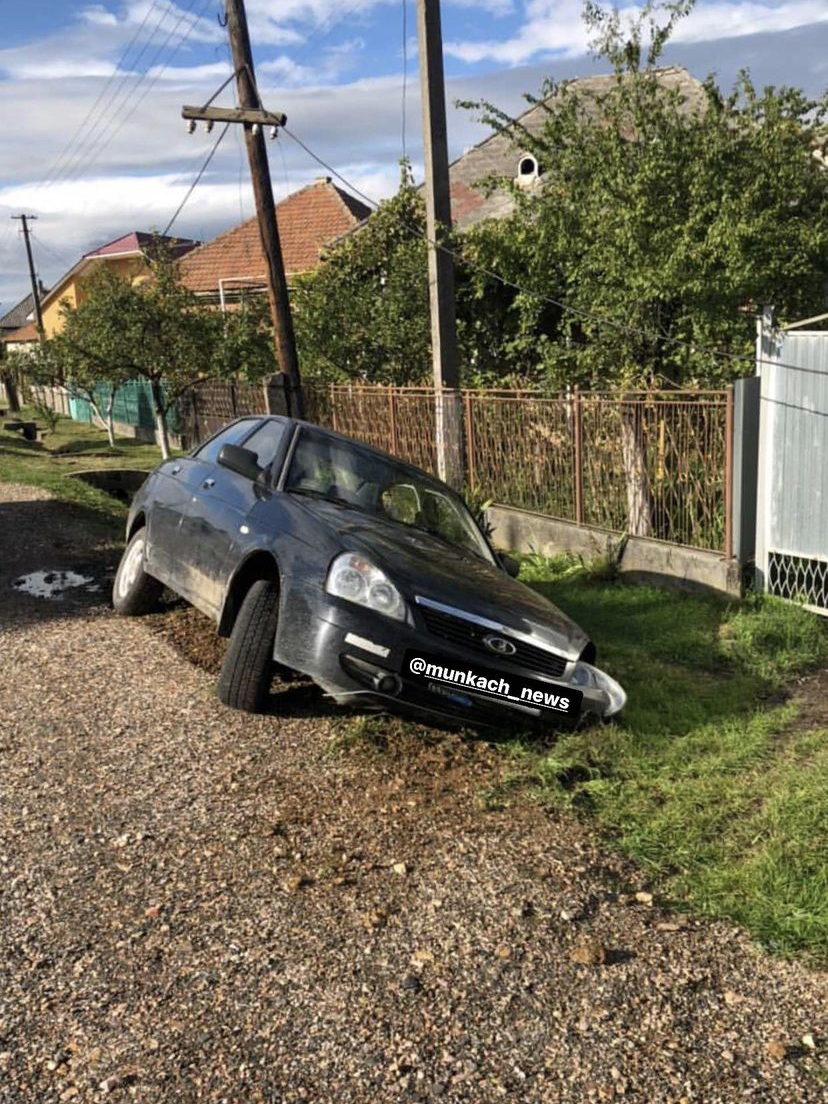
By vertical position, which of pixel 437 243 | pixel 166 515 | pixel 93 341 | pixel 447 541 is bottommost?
pixel 447 541

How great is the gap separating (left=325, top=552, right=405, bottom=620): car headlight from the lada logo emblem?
0.43 meters

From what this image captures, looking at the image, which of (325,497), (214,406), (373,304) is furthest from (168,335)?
(325,497)

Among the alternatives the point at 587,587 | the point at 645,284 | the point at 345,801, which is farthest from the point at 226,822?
the point at 645,284

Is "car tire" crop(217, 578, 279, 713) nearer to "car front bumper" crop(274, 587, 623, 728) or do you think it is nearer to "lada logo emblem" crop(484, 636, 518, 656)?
"car front bumper" crop(274, 587, 623, 728)

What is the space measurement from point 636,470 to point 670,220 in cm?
219

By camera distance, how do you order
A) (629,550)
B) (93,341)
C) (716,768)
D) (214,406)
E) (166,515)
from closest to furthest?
(716,768)
(166,515)
(629,550)
(214,406)
(93,341)

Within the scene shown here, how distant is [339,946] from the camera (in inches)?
121

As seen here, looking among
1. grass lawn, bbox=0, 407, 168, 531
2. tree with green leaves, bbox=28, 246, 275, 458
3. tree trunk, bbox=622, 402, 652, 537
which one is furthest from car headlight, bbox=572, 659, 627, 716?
tree with green leaves, bbox=28, 246, 275, 458

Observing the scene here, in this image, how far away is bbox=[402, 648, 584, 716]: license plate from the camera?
4320 millimetres

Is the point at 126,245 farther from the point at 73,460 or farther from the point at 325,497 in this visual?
the point at 325,497

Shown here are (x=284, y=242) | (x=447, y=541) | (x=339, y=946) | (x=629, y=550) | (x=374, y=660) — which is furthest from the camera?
(x=284, y=242)

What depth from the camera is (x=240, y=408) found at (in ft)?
67.1

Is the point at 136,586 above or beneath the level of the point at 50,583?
above

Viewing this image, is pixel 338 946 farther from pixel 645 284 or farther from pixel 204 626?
pixel 645 284
